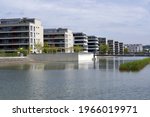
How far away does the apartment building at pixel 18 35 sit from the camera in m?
114

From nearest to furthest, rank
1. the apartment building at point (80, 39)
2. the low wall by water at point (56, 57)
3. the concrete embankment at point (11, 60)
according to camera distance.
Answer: the concrete embankment at point (11, 60) < the low wall by water at point (56, 57) < the apartment building at point (80, 39)

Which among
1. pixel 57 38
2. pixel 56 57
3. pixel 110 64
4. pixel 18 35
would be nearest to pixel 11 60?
pixel 56 57

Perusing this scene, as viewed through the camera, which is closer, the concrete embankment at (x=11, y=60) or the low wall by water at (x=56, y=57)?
the concrete embankment at (x=11, y=60)

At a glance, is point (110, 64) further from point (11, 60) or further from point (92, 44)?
point (92, 44)

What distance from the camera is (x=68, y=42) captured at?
14762cm

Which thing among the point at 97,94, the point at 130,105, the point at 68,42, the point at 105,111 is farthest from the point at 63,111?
the point at 68,42

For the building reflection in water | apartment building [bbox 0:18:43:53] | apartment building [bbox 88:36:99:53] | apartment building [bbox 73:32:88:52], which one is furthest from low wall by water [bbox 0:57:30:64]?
apartment building [bbox 88:36:99:53]

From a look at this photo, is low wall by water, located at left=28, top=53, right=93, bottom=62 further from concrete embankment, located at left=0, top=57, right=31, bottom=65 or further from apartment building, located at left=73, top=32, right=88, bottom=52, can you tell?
apartment building, located at left=73, top=32, right=88, bottom=52

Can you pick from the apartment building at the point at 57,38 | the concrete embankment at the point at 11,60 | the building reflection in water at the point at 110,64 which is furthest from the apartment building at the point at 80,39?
the concrete embankment at the point at 11,60

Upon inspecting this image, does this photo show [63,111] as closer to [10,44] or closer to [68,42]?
[10,44]

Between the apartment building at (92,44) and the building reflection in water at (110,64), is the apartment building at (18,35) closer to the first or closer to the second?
the building reflection in water at (110,64)

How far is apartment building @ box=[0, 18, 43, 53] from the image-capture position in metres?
114

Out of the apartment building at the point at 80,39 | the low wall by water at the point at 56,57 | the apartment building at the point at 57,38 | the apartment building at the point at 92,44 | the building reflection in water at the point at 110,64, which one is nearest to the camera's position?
the building reflection in water at the point at 110,64

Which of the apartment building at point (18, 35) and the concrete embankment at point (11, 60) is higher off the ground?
the apartment building at point (18, 35)
